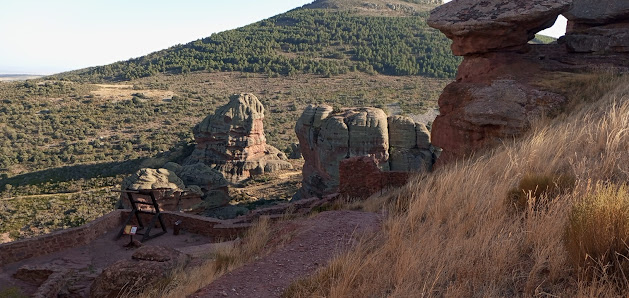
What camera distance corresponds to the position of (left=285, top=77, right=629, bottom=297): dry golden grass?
286cm

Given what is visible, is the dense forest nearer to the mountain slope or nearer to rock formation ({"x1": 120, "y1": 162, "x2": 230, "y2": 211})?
the mountain slope

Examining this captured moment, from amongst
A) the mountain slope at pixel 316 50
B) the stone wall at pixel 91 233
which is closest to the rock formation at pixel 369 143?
the stone wall at pixel 91 233

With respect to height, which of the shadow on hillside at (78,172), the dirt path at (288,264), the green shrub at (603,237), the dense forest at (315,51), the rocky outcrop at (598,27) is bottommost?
the shadow on hillside at (78,172)

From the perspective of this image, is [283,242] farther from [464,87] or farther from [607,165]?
[464,87]

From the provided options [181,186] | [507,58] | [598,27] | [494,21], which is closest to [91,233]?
[181,186]

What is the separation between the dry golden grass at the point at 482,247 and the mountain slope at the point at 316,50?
5910cm

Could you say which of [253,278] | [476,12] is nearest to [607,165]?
[253,278]

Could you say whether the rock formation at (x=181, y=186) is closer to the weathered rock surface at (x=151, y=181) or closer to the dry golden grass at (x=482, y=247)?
the weathered rock surface at (x=151, y=181)

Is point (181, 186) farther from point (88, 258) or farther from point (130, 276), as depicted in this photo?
point (130, 276)

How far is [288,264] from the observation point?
5.16 meters

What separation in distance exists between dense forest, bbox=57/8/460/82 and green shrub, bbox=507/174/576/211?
2348 inches

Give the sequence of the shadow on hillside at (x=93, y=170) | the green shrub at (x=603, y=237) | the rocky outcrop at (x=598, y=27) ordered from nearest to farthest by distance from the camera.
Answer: the green shrub at (x=603, y=237) → the rocky outcrop at (x=598, y=27) → the shadow on hillside at (x=93, y=170)

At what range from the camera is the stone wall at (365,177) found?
1398 cm

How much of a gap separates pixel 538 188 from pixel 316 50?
237 feet
